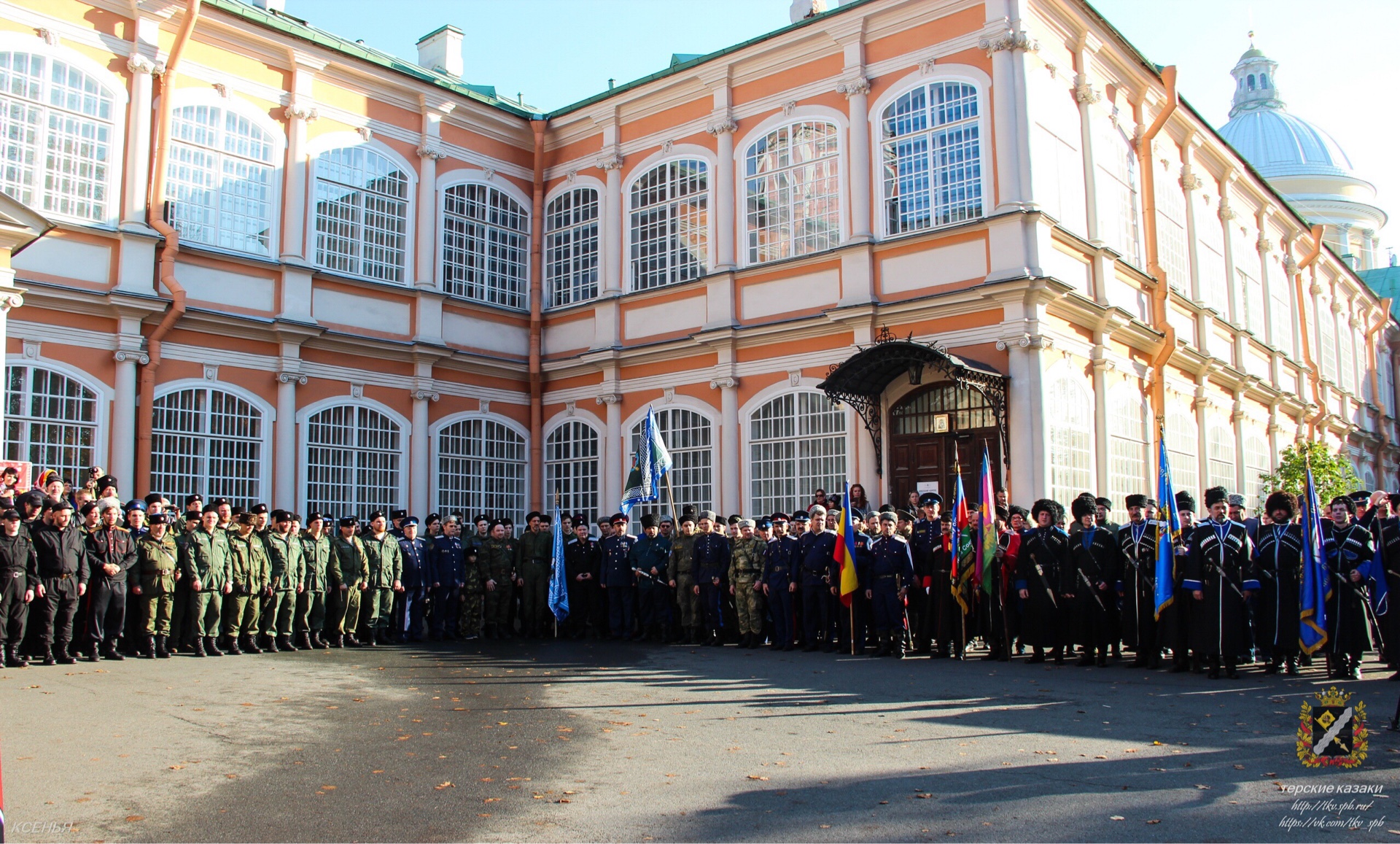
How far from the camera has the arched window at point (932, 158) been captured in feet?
53.6

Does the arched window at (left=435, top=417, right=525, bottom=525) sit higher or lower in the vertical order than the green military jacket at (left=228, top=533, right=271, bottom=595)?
higher

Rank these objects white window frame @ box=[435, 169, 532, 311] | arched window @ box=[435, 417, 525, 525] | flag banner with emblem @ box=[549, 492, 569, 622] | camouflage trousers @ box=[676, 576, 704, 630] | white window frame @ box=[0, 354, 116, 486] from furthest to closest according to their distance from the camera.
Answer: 1. white window frame @ box=[435, 169, 532, 311]
2. arched window @ box=[435, 417, 525, 525]
3. white window frame @ box=[0, 354, 116, 486]
4. flag banner with emblem @ box=[549, 492, 569, 622]
5. camouflage trousers @ box=[676, 576, 704, 630]

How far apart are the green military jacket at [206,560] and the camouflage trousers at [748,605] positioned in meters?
5.95

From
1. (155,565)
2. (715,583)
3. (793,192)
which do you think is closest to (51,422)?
(155,565)

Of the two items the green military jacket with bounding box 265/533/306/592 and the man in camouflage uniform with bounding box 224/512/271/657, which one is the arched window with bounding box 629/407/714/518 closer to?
the green military jacket with bounding box 265/533/306/592

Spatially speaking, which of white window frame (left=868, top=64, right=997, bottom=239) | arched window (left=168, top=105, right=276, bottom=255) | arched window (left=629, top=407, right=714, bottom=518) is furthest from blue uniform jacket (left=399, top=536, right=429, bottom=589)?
white window frame (left=868, top=64, right=997, bottom=239)

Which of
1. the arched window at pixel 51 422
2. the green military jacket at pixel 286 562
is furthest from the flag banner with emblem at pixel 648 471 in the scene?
the arched window at pixel 51 422

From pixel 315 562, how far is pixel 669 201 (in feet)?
31.6

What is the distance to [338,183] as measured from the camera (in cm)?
1898

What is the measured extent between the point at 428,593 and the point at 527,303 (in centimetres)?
842

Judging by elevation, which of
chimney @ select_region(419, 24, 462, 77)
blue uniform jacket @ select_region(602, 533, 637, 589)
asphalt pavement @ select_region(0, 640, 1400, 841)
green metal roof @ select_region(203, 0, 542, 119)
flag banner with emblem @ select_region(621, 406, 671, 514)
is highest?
chimney @ select_region(419, 24, 462, 77)

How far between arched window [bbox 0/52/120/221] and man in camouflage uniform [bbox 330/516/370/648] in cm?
674

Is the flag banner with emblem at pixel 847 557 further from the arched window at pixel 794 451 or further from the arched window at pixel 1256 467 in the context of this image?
the arched window at pixel 1256 467

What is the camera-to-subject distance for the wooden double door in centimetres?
1583
